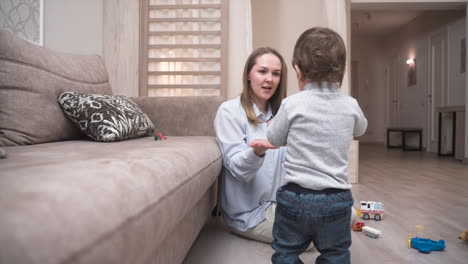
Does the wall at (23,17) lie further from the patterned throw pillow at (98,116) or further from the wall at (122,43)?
the patterned throw pillow at (98,116)

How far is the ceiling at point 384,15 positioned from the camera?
15.6 ft

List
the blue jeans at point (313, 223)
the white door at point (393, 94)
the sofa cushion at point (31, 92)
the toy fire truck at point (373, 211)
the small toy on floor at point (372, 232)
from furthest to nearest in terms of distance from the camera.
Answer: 1. the white door at point (393, 94)
2. the toy fire truck at point (373, 211)
3. the small toy on floor at point (372, 232)
4. the sofa cushion at point (31, 92)
5. the blue jeans at point (313, 223)

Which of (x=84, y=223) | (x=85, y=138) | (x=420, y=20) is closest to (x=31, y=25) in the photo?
(x=85, y=138)

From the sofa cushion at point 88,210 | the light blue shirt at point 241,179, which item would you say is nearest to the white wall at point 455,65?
the light blue shirt at point 241,179

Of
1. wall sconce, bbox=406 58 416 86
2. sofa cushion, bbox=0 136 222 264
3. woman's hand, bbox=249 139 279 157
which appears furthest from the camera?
wall sconce, bbox=406 58 416 86

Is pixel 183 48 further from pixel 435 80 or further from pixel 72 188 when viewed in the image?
pixel 435 80

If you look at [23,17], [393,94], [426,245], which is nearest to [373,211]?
[426,245]

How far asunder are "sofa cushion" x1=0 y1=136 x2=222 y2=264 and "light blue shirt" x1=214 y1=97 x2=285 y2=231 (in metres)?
0.77

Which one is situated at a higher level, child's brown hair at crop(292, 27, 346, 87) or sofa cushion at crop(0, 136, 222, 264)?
child's brown hair at crop(292, 27, 346, 87)

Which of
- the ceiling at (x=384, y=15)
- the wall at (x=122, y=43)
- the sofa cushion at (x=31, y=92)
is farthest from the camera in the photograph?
the ceiling at (x=384, y=15)

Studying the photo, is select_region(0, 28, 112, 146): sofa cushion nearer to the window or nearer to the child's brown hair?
the child's brown hair

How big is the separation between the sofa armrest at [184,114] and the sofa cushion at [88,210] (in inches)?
50.2

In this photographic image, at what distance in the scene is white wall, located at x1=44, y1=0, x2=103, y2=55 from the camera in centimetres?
315

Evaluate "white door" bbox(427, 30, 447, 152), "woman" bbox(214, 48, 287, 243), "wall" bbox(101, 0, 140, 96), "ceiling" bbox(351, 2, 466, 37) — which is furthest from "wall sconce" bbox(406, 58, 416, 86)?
"woman" bbox(214, 48, 287, 243)
